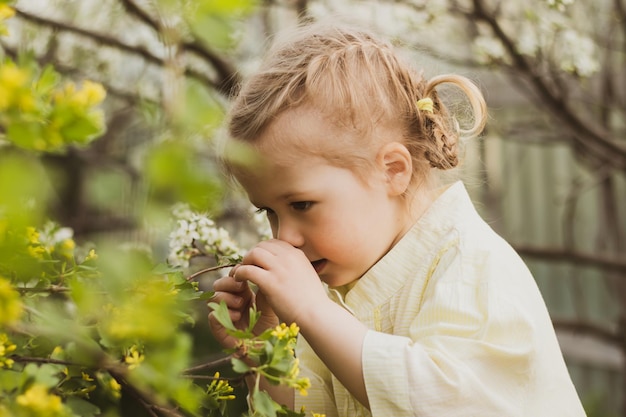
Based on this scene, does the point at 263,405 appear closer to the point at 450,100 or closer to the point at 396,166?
the point at 396,166

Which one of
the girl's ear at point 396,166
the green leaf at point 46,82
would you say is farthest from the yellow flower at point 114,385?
the girl's ear at point 396,166

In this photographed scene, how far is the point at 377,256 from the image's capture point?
1911 mm

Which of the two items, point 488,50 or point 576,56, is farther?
point 488,50

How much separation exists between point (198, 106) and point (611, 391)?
17.9ft

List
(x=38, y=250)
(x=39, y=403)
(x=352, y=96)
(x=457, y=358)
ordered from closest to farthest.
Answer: (x=39, y=403)
(x=38, y=250)
(x=457, y=358)
(x=352, y=96)

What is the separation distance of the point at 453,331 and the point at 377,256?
35cm

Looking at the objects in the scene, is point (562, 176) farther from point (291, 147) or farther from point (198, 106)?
point (198, 106)

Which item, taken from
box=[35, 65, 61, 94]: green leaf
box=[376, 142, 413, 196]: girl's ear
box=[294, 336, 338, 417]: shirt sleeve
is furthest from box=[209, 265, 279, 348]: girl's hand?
box=[35, 65, 61, 94]: green leaf

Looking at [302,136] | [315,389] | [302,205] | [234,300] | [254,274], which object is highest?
A: [302,136]

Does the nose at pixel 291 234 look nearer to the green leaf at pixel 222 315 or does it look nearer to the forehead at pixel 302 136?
the forehead at pixel 302 136

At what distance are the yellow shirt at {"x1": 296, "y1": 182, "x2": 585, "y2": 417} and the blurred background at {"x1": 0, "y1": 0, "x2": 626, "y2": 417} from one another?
48cm

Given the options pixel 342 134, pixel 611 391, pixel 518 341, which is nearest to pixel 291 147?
pixel 342 134

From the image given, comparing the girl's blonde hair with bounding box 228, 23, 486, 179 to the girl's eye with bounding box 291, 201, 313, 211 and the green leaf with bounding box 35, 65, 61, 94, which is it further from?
the green leaf with bounding box 35, 65, 61, 94

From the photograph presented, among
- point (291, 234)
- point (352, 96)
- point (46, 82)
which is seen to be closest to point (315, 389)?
point (291, 234)
